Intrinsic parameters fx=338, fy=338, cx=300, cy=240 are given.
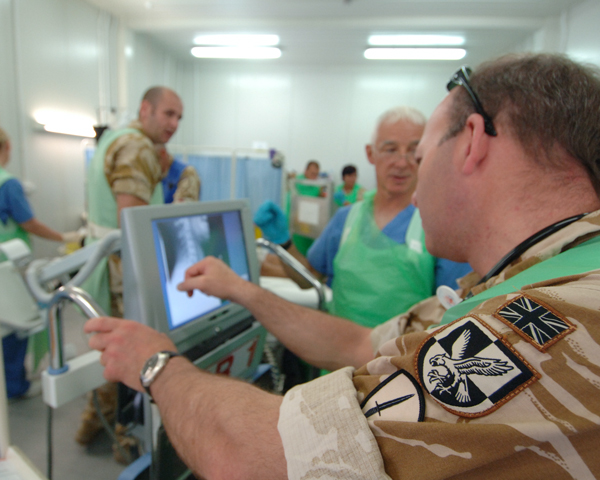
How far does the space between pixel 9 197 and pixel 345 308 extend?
2.17m

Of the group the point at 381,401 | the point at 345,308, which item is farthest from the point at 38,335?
the point at 381,401

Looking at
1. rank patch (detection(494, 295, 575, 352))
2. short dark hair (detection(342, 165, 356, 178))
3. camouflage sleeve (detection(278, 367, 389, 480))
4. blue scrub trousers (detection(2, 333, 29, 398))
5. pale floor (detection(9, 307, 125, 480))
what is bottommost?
pale floor (detection(9, 307, 125, 480))

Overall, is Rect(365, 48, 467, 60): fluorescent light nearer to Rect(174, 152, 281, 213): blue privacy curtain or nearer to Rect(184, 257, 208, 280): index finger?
Rect(174, 152, 281, 213): blue privacy curtain

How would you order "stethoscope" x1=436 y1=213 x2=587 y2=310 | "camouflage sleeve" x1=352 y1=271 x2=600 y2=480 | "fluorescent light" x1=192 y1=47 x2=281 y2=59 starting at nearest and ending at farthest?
"camouflage sleeve" x1=352 y1=271 x2=600 y2=480 < "stethoscope" x1=436 y1=213 x2=587 y2=310 < "fluorescent light" x1=192 y1=47 x2=281 y2=59

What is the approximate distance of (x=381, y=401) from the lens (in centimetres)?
42

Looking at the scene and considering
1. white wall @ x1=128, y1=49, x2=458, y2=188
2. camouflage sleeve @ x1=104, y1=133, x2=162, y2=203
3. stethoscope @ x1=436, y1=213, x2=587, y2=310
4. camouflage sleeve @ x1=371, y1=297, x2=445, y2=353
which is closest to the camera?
stethoscope @ x1=436, y1=213, x2=587, y2=310

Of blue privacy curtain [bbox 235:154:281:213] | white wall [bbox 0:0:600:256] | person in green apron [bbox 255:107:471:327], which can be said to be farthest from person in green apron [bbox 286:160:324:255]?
person in green apron [bbox 255:107:471:327]

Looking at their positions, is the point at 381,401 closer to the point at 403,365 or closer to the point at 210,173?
the point at 403,365

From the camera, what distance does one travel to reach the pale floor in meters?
1.65

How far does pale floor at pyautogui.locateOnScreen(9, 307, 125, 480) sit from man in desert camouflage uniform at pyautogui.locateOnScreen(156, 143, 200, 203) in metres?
1.48

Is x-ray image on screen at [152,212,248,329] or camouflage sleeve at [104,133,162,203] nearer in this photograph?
x-ray image on screen at [152,212,248,329]

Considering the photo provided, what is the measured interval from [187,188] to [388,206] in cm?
161

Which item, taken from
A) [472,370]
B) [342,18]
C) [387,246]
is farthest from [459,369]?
[342,18]

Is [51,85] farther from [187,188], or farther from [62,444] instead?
[62,444]
